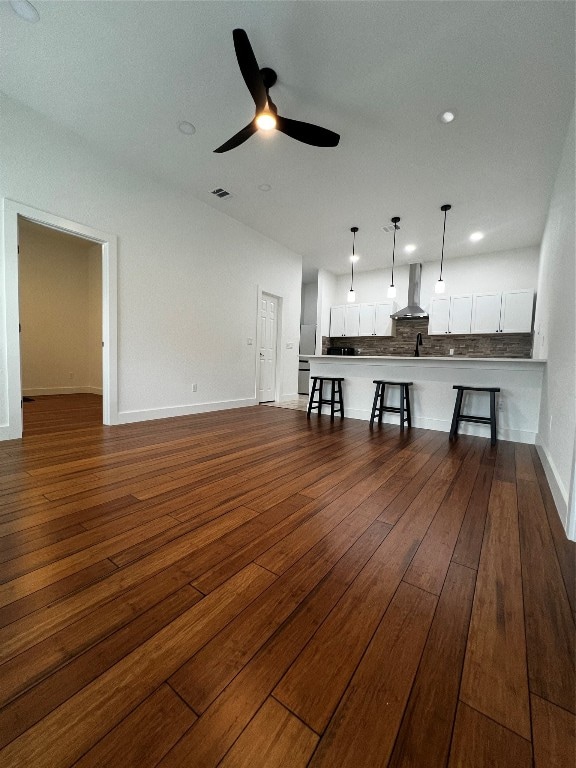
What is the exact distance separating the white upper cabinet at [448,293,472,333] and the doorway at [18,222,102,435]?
263 inches

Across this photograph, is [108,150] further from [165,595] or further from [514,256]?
[514,256]

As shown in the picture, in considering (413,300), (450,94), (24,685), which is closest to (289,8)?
(450,94)

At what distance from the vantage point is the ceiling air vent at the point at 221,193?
13.5 feet

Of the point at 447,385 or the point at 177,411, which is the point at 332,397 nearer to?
the point at 447,385

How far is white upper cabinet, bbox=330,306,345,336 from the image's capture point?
752 cm

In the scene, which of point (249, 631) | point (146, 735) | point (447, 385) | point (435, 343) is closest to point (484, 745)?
point (249, 631)

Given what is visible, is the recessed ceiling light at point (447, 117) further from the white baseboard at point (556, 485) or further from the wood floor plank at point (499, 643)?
the wood floor plank at point (499, 643)

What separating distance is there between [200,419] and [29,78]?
3562mm

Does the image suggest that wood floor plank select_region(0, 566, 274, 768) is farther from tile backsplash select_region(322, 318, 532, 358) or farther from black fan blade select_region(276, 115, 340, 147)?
tile backsplash select_region(322, 318, 532, 358)

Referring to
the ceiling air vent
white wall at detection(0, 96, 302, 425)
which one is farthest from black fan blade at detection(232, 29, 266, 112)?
white wall at detection(0, 96, 302, 425)

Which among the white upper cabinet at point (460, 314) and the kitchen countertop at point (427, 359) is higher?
the white upper cabinet at point (460, 314)

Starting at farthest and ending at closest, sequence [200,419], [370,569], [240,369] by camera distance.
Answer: [240,369] < [200,419] < [370,569]

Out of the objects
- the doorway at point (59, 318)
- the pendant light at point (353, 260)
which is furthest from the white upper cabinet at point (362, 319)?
the doorway at point (59, 318)

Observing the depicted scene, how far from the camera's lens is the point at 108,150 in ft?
11.0
